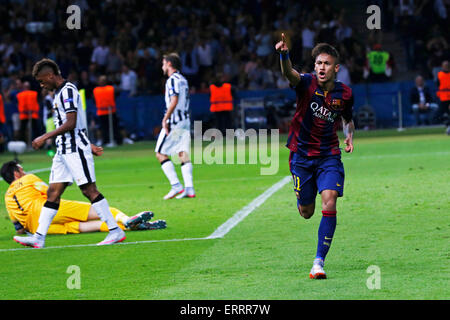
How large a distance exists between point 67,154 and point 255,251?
2.44m

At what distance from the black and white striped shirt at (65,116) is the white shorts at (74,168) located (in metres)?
0.07

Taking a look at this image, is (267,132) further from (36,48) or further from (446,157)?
(446,157)

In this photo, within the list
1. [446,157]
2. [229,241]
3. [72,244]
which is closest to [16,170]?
[72,244]

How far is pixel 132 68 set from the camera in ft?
110

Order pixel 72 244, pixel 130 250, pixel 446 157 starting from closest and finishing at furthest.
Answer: pixel 130 250 → pixel 72 244 → pixel 446 157

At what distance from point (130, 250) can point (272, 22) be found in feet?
85.5

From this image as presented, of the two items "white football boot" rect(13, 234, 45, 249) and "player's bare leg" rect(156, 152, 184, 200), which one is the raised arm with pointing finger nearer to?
"white football boot" rect(13, 234, 45, 249)

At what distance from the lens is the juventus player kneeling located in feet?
33.6

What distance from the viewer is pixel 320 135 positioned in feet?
27.6

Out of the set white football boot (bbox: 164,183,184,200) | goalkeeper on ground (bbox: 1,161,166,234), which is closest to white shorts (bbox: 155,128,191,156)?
white football boot (bbox: 164,183,184,200)

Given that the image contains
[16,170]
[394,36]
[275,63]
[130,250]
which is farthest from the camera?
[394,36]

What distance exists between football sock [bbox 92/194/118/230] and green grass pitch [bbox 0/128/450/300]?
0.35 meters

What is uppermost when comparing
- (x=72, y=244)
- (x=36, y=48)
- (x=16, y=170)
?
(x=36, y=48)

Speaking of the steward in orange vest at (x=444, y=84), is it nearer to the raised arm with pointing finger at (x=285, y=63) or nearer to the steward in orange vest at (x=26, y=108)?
the steward in orange vest at (x=26, y=108)
